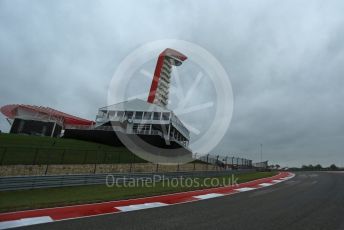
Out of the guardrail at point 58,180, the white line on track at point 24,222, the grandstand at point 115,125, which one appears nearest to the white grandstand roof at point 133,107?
the grandstand at point 115,125

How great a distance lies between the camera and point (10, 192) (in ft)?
45.2

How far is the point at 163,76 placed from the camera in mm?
100188

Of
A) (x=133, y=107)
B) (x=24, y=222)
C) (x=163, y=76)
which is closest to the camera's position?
(x=24, y=222)

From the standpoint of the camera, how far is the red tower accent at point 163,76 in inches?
3635

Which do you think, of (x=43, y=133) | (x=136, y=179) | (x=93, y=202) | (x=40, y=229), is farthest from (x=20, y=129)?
(x=40, y=229)

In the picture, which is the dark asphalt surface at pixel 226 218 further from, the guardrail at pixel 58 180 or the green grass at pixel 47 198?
the guardrail at pixel 58 180

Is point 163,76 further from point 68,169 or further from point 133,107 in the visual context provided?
point 68,169

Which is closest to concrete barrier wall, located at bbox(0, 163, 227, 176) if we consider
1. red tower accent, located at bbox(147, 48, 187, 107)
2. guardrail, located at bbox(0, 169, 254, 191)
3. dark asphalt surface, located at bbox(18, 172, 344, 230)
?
guardrail, located at bbox(0, 169, 254, 191)

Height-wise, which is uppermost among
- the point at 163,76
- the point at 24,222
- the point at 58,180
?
the point at 163,76

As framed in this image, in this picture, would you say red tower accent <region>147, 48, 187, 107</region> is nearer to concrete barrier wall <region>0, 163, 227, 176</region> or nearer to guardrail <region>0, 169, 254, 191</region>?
concrete barrier wall <region>0, 163, 227, 176</region>

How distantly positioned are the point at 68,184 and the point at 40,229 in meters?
10.5

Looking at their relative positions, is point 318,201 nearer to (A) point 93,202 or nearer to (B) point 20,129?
(A) point 93,202

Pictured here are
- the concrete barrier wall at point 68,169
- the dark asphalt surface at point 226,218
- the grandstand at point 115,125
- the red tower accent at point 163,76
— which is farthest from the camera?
the red tower accent at point 163,76

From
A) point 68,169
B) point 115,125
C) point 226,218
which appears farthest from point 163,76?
point 226,218
